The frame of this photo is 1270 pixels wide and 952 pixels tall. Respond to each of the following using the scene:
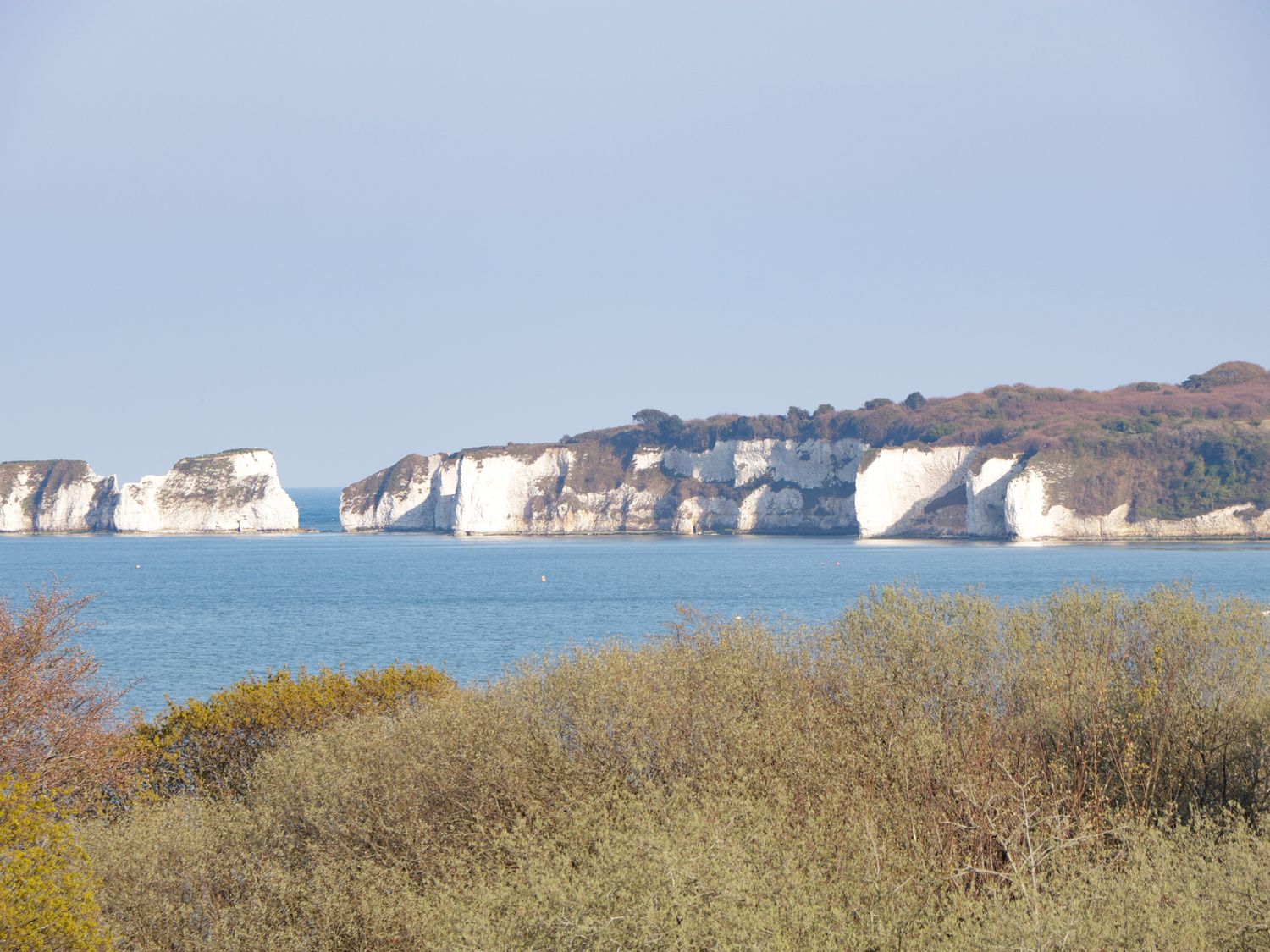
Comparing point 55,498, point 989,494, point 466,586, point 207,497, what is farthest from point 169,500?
point 466,586

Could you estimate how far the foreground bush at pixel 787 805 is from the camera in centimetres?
924

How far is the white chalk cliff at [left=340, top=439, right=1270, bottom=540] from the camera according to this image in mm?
135000

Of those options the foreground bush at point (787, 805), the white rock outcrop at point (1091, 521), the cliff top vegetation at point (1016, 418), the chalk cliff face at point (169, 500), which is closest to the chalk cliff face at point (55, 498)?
the chalk cliff face at point (169, 500)

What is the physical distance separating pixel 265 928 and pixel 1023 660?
9228mm

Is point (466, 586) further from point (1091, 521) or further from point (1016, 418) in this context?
point (1016, 418)

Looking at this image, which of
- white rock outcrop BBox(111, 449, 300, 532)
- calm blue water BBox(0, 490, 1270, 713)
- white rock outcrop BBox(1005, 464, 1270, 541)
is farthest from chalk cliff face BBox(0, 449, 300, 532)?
white rock outcrop BBox(1005, 464, 1270, 541)

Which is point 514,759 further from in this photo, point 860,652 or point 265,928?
point 860,652

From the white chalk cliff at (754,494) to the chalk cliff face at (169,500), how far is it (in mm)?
19200

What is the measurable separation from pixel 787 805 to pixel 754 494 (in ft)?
531

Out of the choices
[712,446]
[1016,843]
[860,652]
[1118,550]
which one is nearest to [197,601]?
[860,652]

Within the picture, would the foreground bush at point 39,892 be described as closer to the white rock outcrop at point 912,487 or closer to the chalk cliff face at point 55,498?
the white rock outcrop at point 912,487

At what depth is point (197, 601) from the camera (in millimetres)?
68938

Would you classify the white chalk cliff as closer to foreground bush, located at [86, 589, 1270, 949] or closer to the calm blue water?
the calm blue water

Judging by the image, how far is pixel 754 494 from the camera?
172 meters
